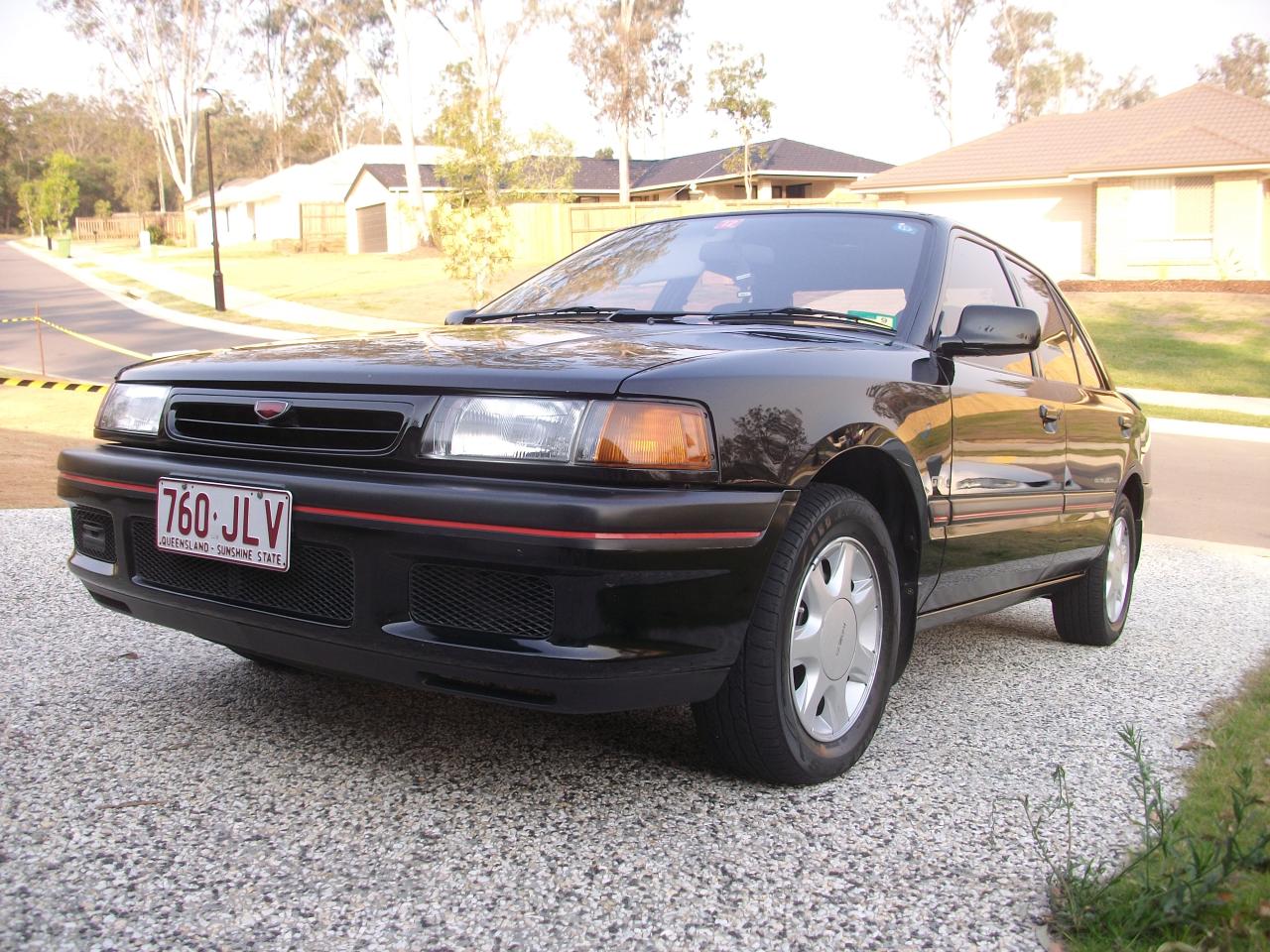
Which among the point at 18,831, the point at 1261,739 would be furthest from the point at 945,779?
the point at 18,831

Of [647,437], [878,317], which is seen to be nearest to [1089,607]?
[878,317]

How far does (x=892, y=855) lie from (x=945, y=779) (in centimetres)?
57

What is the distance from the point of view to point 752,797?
293cm

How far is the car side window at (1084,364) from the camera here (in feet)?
15.6

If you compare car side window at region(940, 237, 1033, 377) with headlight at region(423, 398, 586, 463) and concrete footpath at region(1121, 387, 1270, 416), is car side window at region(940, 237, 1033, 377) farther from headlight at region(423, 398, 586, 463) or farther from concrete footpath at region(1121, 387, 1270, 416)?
concrete footpath at region(1121, 387, 1270, 416)

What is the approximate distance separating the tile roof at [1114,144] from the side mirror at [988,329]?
30.3 meters

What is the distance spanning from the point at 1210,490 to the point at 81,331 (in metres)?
21.9

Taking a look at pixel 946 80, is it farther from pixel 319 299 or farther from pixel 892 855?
pixel 892 855

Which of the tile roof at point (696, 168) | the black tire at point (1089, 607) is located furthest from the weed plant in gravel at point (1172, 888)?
the tile roof at point (696, 168)

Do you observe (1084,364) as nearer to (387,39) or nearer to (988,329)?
(988,329)

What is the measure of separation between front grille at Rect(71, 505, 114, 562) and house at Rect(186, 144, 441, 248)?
175 ft

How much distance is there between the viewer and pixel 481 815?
2732 millimetres

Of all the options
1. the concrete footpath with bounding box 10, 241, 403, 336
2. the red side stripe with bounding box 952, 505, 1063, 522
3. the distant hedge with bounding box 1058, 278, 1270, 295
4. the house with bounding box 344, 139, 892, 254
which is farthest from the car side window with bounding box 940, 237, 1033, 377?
the house with bounding box 344, 139, 892, 254

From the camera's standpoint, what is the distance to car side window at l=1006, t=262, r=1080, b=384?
439cm
